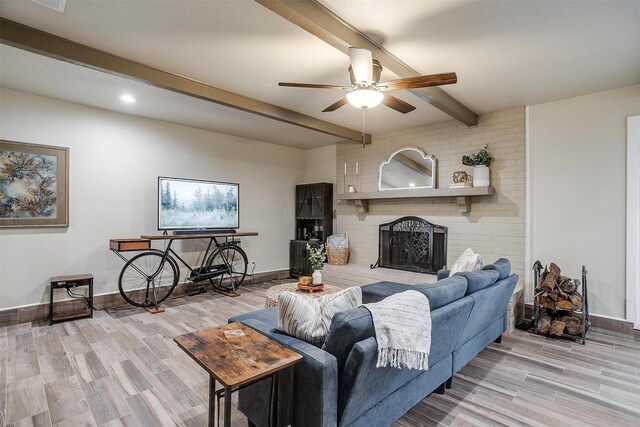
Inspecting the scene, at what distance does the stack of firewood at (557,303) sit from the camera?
141 inches

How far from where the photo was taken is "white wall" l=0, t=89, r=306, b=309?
3895 millimetres

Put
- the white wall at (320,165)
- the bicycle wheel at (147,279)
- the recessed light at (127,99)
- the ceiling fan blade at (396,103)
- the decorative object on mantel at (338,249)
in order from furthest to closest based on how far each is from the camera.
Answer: the white wall at (320,165) → the decorative object on mantel at (338,249) → the bicycle wheel at (147,279) → the recessed light at (127,99) → the ceiling fan blade at (396,103)

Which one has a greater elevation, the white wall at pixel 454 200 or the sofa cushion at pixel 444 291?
the white wall at pixel 454 200

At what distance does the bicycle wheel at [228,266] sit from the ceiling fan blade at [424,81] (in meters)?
3.90

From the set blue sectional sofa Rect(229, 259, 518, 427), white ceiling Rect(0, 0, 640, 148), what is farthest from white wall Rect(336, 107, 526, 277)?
blue sectional sofa Rect(229, 259, 518, 427)

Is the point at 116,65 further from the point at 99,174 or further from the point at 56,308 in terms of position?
the point at 56,308

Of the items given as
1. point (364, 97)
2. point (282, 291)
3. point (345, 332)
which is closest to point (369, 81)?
point (364, 97)

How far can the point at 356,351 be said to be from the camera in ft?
5.13

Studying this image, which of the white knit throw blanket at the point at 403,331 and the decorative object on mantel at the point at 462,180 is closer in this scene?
the white knit throw blanket at the point at 403,331

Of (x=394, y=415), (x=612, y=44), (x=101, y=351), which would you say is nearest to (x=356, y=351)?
(x=394, y=415)

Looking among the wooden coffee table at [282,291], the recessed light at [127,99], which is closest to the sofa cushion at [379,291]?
the wooden coffee table at [282,291]

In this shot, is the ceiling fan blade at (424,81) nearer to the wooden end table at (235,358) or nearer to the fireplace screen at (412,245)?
the wooden end table at (235,358)

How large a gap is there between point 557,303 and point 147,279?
17.2 feet

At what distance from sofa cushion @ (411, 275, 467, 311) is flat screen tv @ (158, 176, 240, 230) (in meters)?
3.92
